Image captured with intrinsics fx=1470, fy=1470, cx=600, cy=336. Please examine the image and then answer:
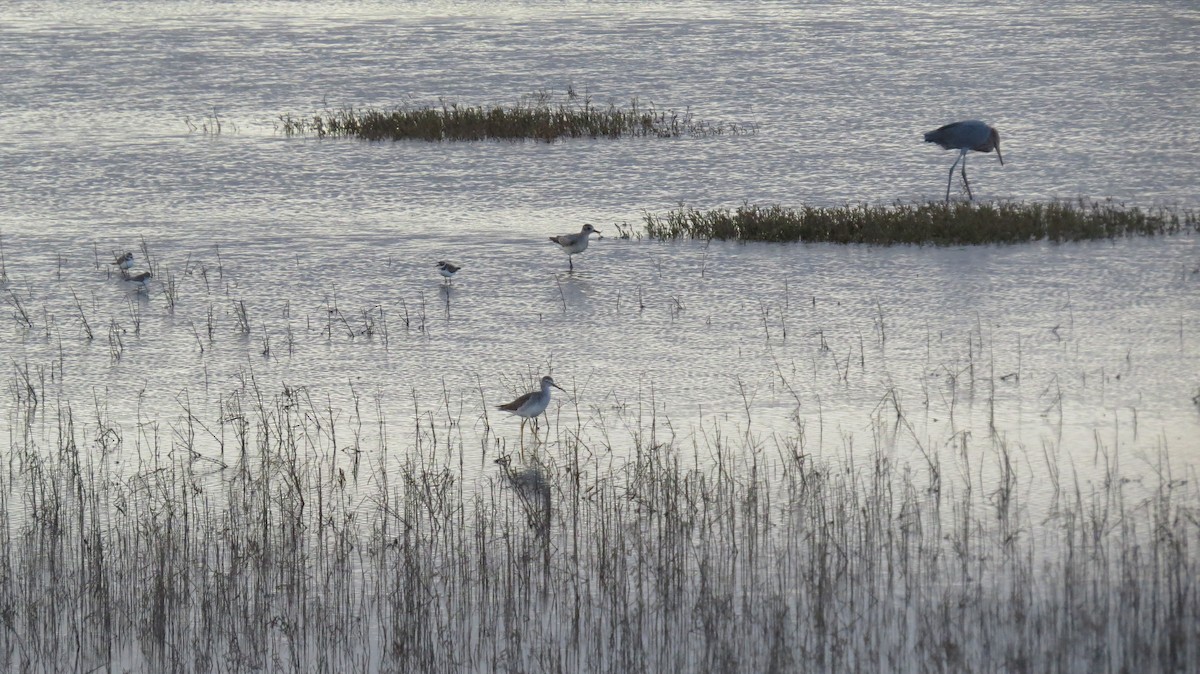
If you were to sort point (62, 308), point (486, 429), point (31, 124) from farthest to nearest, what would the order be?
point (31, 124) < point (62, 308) < point (486, 429)

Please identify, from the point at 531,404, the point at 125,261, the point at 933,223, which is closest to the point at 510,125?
the point at 933,223

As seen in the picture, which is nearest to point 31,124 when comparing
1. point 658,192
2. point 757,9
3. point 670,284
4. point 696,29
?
point 658,192

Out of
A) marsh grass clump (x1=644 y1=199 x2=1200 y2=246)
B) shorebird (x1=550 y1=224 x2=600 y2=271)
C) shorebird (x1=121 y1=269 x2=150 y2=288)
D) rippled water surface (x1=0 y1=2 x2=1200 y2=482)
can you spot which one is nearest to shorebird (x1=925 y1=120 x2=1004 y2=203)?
rippled water surface (x1=0 y1=2 x2=1200 y2=482)

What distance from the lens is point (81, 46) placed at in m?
38.6

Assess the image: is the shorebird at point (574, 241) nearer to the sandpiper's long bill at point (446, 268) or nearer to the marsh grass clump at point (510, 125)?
the sandpiper's long bill at point (446, 268)

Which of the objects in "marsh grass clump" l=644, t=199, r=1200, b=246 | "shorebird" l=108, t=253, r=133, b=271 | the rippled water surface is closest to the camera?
the rippled water surface

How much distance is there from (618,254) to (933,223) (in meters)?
3.47

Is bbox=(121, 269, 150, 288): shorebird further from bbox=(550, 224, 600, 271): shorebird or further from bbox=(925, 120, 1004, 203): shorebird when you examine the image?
bbox=(925, 120, 1004, 203): shorebird

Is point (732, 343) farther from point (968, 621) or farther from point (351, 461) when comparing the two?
point (968, 621)

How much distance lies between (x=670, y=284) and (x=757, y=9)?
118 feet

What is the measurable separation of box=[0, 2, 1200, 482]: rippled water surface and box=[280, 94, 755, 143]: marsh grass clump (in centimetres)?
78

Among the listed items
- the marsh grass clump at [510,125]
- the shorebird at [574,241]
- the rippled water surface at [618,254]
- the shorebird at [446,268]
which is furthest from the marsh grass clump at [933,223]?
the marsh grass clump at [510,125]

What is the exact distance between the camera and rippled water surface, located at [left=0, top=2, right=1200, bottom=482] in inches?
436

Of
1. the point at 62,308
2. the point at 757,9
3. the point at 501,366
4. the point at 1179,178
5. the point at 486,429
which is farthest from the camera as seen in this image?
the point at 757,9
